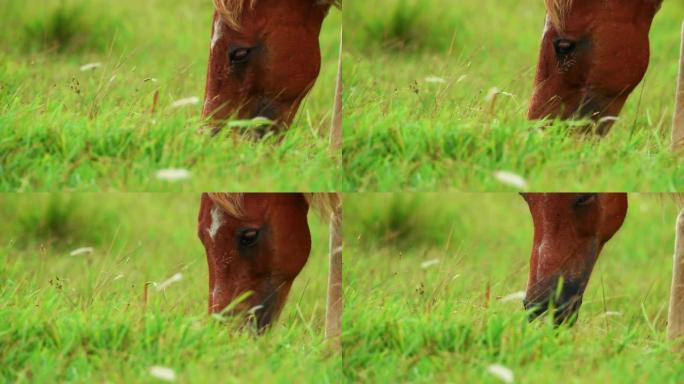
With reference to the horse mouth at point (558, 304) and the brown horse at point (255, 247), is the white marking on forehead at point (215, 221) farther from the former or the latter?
the horse mouth at point (558, 304)

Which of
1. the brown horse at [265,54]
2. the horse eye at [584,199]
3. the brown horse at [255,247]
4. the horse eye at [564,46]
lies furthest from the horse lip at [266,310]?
the horse eye at [564,46]

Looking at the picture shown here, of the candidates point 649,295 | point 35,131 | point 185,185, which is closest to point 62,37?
point 35,131

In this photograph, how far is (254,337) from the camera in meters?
2.82

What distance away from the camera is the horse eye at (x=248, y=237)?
2848 millimetres

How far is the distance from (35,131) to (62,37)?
1.28 feet

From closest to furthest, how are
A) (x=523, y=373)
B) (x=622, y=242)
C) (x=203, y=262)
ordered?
(x=523, y=373) → (x=203, y=262) → (x=622, y=242)

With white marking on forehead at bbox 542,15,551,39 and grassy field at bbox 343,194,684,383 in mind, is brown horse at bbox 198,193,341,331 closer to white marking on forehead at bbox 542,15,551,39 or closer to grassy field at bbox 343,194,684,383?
grassy field at bbox 343,194,684,383

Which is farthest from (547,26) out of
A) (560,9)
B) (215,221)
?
(215,221)

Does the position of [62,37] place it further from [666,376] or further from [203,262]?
[666,376]

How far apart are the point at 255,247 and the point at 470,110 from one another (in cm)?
56

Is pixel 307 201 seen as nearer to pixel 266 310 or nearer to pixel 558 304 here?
pixel 266 310

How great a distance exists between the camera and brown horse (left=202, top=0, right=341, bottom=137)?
2.91 meters

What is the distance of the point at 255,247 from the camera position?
2.86 meters

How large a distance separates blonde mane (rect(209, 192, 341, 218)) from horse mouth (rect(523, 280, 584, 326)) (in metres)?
0.47
